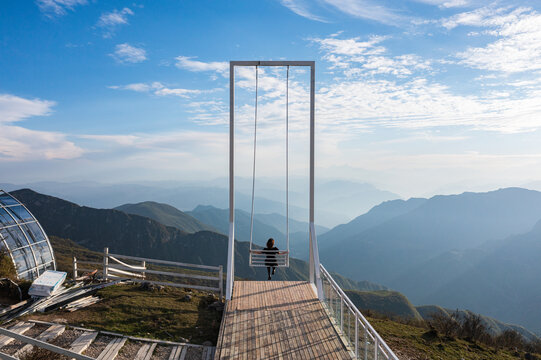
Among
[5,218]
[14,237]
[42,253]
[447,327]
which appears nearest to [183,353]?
[447,327]

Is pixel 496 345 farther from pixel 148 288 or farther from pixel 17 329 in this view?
pixel 17 329

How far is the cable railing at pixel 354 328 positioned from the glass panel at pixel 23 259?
11136mm

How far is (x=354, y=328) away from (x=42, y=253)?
13.5 m

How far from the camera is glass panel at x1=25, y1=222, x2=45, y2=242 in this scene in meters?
15.3

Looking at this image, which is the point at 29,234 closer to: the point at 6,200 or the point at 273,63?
the point at 6,200

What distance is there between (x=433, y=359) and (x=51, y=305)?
968cm

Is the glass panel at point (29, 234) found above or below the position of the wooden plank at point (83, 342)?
above

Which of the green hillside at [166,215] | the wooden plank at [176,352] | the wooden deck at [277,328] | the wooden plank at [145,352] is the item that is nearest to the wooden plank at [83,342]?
the wooden plank at [145,352]

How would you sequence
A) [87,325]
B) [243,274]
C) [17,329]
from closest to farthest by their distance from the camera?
[17,329], [87,325], [243,274]

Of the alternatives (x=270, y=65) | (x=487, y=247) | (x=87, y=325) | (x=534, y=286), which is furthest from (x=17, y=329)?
(x=487, y=247)

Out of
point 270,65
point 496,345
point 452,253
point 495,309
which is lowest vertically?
point 495,309

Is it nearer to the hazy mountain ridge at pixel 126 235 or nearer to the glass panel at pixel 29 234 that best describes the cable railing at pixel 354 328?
the glass panel at pixel 29 234

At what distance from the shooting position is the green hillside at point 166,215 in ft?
530

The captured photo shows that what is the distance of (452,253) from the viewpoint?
154 m
